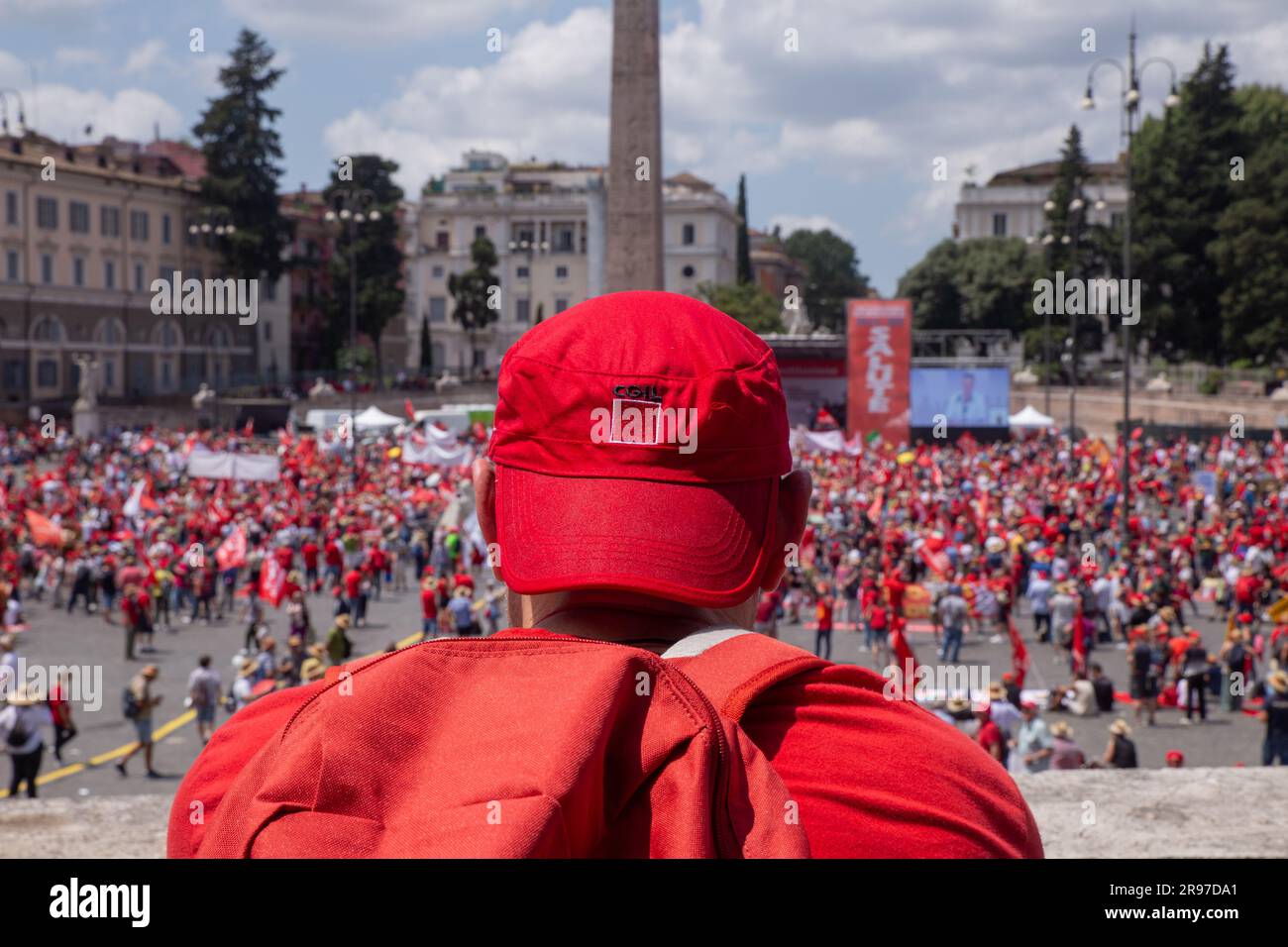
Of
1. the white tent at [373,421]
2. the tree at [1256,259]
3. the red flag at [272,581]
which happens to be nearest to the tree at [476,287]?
the white tent at [373,421]

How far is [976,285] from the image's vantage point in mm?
72188

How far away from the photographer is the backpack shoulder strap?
113cm

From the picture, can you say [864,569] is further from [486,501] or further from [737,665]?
[737,665]

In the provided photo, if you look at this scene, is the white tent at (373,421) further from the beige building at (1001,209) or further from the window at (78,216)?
the beige building at (1001,209)

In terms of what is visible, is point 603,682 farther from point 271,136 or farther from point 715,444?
point 271,136

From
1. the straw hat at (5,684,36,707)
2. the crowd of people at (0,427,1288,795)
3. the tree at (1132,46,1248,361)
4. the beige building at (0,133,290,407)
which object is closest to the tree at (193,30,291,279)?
the beige building at (0,133,290,407)

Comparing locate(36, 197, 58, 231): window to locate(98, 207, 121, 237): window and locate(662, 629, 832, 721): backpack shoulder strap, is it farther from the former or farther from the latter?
locate(662, 629, 832, 721): backpack shoulder strap

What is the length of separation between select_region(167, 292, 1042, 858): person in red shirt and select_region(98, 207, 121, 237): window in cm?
6222

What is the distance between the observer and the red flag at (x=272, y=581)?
20.0 meters

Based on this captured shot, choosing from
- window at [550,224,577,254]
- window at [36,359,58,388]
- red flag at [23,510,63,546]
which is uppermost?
window at [550,224,577,254]

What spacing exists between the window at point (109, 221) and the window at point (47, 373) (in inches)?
233
